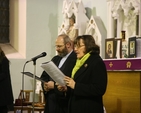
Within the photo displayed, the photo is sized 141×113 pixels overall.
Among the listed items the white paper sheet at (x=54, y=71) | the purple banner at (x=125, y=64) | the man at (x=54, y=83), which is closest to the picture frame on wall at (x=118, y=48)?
the purple banner at (x=125, y=64)

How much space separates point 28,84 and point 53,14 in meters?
1.63

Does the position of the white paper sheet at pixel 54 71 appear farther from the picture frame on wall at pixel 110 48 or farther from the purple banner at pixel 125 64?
the picture frame on wall at pixel 110 48

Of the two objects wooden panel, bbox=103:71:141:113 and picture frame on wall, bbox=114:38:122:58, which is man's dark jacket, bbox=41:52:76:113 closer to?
wooden panel, bbox=103:71:141:113

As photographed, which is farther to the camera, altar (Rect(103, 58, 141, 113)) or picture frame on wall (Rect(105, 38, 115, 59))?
picture frame on wall (Rect(105, 38, 115, 59))

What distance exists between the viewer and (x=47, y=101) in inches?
161

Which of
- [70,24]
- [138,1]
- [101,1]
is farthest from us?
[70,24]

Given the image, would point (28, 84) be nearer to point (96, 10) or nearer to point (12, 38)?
point (12, 38)

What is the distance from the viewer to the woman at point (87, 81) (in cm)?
315

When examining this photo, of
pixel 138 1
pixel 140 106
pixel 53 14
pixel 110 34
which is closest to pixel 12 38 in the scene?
pixel 53 14

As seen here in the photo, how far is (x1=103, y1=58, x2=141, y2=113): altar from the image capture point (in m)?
4.03

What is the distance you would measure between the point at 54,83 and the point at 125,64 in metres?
0.95

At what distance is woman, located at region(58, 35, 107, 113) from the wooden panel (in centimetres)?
91

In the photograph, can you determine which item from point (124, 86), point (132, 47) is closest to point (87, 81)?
point (124, 86)

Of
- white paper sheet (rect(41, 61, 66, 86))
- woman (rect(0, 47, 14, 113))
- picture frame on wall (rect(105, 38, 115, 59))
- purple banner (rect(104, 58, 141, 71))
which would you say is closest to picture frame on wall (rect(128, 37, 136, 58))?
purple banner (rect(104, 58, 141, 71))
